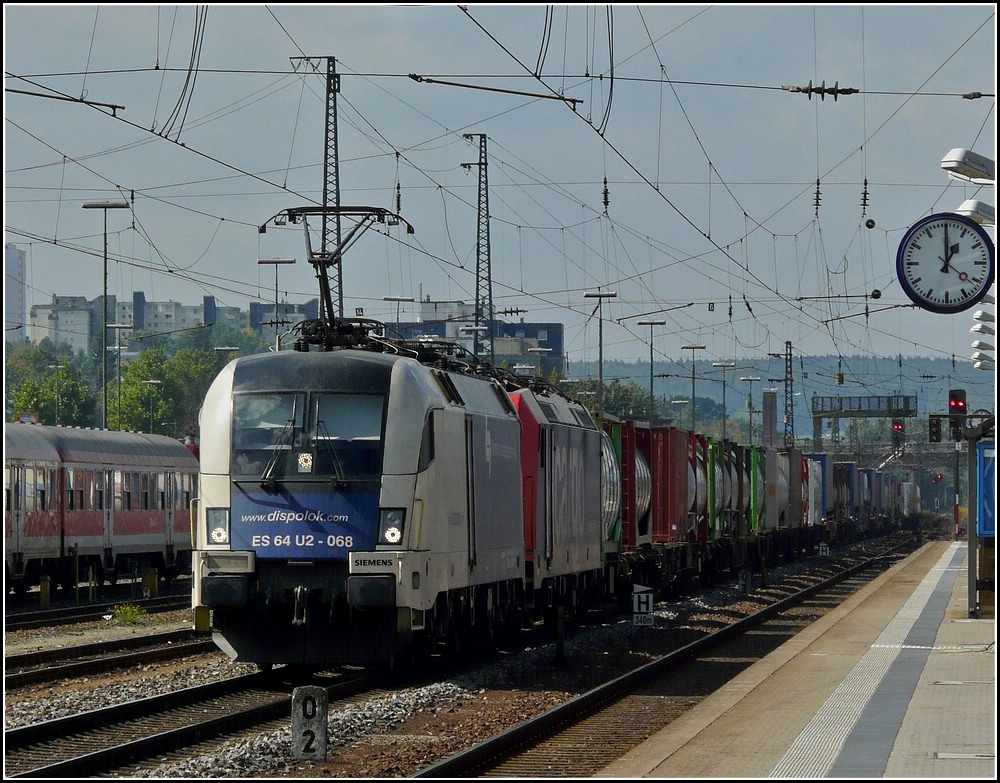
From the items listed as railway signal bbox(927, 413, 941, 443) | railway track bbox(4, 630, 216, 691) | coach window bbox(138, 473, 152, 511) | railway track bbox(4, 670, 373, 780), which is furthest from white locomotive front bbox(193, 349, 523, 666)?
coach window bbox(138, 473, 152, 511)

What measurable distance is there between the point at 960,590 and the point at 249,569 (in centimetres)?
2386

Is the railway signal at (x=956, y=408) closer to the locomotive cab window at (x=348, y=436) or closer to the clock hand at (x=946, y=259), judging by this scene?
the clock hand at (x=946, y=259)

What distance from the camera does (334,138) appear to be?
34.5m

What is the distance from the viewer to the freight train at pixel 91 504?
105 ft

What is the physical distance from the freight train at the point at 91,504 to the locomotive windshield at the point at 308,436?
602 inches

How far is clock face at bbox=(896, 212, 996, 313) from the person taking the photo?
15.9 m

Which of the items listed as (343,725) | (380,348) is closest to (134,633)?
(380,348)

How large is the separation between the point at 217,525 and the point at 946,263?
25.2 ft

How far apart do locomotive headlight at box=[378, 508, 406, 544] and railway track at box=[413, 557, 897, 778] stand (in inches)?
95.8

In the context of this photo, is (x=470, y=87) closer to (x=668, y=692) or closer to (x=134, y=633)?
(x=668, y=692)

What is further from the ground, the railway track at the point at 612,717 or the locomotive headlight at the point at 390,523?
the locomotive headlight at the point at 390,523

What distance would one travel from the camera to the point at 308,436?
1678cm

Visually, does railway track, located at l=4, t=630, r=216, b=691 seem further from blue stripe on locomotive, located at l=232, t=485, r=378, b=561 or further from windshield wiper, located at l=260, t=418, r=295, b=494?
windshield wiper, located at l=260, t=418, r=295, b=494

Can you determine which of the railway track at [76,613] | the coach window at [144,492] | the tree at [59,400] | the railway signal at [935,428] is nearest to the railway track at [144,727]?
the railway track at [76,613]
